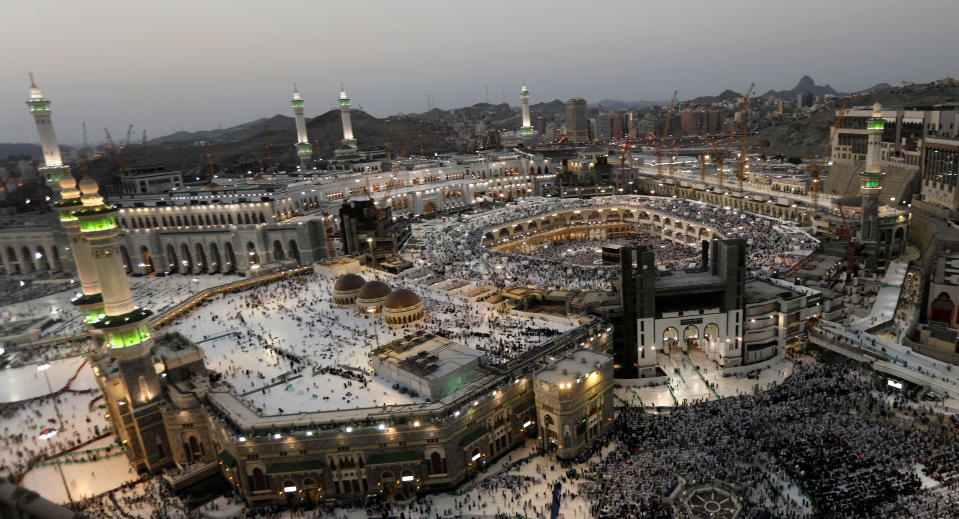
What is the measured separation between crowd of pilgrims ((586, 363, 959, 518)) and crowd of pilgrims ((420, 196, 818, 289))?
2058cm

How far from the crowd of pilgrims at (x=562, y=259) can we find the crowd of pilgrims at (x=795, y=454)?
67.5 feet

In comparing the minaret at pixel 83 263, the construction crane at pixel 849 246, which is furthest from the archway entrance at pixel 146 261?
the construction crane at pixel 849 246

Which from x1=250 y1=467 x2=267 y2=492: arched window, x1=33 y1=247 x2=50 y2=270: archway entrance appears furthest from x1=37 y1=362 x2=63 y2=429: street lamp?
x1=33 y1=247 x2=50 y2=270: archway entrance

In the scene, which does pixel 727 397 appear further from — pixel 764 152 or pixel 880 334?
pixel 764 152

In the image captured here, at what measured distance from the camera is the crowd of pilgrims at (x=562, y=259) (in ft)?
193

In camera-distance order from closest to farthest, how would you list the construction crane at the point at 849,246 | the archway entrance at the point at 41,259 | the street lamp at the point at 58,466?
the street lamp at the point at 58,466 → the construction crane at the point at 849,246 → the archway entrance at the point at 41,259

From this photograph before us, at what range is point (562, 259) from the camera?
261ft

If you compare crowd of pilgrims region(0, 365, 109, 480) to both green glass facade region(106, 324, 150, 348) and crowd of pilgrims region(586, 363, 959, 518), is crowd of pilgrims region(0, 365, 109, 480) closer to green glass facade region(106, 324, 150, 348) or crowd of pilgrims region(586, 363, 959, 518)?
green glass facade region(106, 324, 150, 348)

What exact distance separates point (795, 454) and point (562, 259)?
5065 centimetres

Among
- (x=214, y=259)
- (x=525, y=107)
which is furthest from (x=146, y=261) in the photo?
(x=525, y=107)

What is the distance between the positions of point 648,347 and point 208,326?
35.2 metres

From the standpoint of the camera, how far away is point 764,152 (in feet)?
507

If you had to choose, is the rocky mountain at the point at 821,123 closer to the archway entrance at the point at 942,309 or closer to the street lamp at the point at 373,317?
the archway entrance at the point at 942,309

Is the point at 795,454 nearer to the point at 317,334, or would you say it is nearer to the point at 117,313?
the point at 317,334
